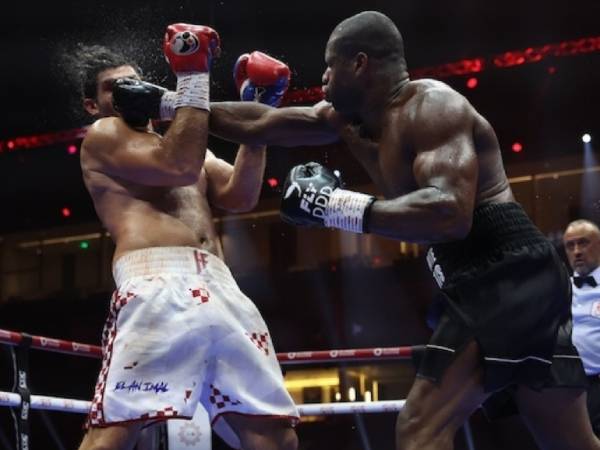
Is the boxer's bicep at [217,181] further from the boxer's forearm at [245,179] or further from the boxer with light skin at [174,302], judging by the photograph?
the boxer with light skin at [174,302]

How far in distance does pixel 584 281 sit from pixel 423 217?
2404 millimetres

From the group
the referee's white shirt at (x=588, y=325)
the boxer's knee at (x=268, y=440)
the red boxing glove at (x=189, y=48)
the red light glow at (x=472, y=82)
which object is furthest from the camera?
the red light glow at (x=472, y=82)

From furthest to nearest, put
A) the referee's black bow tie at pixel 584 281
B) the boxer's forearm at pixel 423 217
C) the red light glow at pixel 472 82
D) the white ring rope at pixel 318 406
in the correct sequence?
the red light glow at pixel 472 82
the referee's black bow tie at pixel 584 281
the white ring rope at pixel 318 406
the boxer's forearm at pixel 423 217

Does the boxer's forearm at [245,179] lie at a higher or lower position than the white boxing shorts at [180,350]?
higher

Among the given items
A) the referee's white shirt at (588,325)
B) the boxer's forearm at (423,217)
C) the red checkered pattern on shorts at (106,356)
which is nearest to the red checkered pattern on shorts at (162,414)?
the red checkered pattern on shorts at (106,356)

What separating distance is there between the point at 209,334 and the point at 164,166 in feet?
1.40

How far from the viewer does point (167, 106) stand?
2350 mm

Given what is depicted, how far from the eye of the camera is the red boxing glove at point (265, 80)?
2.54m

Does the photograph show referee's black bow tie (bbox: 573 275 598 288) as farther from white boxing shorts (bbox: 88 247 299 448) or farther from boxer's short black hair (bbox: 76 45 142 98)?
boxer's short black hair (bbox: 76 45 142 98)

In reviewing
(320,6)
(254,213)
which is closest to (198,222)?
(320,6)

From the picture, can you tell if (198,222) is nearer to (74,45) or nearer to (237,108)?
(237,108)

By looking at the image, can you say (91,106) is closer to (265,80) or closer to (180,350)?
(265,80)

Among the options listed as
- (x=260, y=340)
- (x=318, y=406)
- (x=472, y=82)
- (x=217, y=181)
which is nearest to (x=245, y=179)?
(x=217, y=181)

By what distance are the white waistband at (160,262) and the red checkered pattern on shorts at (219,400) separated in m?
0.30
